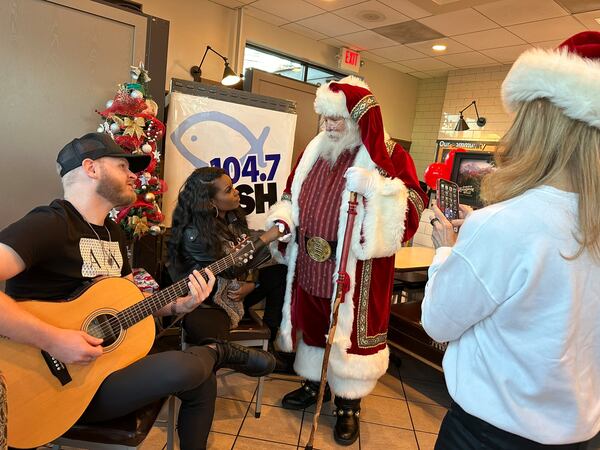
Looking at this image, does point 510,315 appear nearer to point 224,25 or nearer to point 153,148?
Answer: point 153,148

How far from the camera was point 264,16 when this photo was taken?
17.1 feet

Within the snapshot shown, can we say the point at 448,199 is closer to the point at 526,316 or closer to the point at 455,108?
the point at 526,316

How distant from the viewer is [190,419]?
1.58m

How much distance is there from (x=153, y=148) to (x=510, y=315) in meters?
2.11

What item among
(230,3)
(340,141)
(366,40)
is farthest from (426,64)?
(340,141)

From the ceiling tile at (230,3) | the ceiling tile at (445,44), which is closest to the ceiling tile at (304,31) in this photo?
the ceiling tile at (230,3)

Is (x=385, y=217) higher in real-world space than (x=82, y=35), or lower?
lower

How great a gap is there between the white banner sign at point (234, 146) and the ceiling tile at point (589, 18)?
3.15 m

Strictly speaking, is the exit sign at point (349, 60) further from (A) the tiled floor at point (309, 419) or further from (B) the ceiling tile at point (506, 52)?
(A) the tiled floor at point (309, 419)

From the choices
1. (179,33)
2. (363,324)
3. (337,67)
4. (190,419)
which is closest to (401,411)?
(363,324)

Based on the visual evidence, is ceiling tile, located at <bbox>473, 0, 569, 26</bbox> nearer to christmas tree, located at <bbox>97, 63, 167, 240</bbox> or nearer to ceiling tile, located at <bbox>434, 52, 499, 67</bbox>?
ceiling tile, located at <bbox>434, 52, 499, 67</bbox>

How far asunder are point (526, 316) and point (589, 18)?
15.4 ft

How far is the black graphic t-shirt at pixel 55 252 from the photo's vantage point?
4.15 feet

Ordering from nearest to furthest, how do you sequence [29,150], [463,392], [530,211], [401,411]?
1. [530,211]
2. [463,392]
3. [29,150]
4. [401,411]
